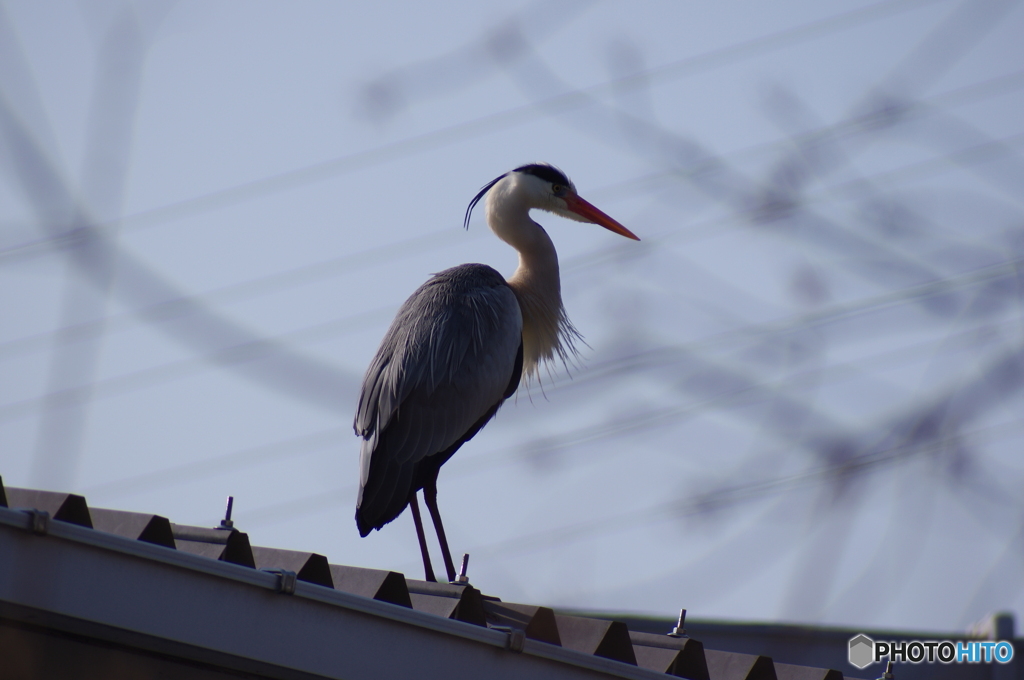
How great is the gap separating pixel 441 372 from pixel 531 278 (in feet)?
4.75

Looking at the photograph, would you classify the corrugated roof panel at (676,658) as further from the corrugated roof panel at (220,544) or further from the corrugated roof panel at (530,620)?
the corrugated roof panel at (220,544)

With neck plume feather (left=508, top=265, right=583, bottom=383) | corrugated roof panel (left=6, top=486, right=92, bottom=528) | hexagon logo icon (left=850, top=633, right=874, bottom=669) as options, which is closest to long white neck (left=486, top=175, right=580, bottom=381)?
neck plume feather (left=508, top=265, right=583, bottom=383)

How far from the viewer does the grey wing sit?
515 cm

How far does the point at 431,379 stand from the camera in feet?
17.9

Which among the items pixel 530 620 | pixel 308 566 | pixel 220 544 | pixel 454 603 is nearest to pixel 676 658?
pixel 530 620

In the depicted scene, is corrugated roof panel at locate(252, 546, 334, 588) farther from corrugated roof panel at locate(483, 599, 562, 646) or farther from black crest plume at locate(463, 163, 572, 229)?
black crest plume at locate(463, 163, 572, 229)

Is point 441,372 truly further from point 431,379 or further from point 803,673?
point 803,673

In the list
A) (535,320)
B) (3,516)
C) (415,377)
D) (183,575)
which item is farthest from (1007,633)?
(3,516)

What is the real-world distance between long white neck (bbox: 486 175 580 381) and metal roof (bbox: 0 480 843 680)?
2955 mm

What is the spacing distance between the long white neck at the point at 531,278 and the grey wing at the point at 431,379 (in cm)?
48

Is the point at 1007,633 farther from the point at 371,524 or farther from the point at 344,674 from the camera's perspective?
the point at 344,674

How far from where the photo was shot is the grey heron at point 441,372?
5.18 m

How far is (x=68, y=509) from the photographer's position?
9.82ft

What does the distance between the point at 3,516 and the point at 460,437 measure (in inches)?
127
